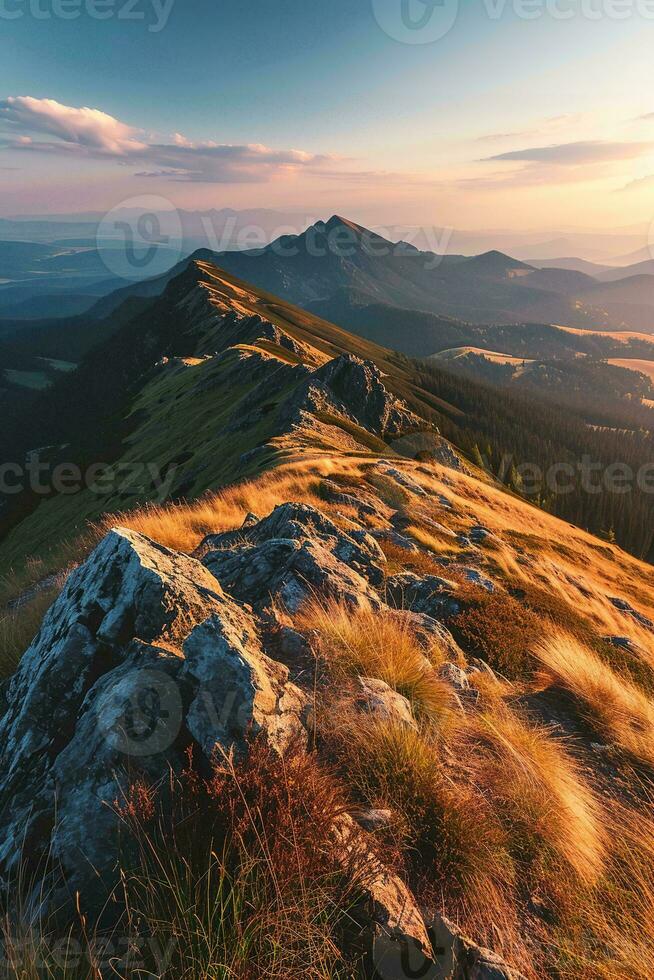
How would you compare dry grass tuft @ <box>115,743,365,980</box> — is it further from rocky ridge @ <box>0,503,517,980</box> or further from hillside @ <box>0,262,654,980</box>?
rocky ridge @ <box>0,503,517,980</box>

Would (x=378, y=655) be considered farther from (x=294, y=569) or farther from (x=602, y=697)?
(x=602, y=697)

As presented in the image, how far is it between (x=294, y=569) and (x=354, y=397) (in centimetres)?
4836

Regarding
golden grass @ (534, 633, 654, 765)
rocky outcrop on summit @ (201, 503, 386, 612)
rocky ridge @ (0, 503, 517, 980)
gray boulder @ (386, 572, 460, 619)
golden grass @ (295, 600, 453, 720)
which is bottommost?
gray boulder @ (386, 572, 460, 619)

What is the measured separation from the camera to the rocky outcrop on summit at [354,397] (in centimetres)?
4719

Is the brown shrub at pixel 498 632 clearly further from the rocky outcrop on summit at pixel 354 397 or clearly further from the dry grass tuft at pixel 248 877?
the rocky outcrop on summit at pixel 354 397

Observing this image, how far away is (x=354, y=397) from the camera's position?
181 feet

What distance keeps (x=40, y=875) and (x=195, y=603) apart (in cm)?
279

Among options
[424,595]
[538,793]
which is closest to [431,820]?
[538,793]

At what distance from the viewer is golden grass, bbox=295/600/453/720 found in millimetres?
5906

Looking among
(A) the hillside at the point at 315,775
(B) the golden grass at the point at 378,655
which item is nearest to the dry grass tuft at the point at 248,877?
(A) the hillside at the point at 315,775
